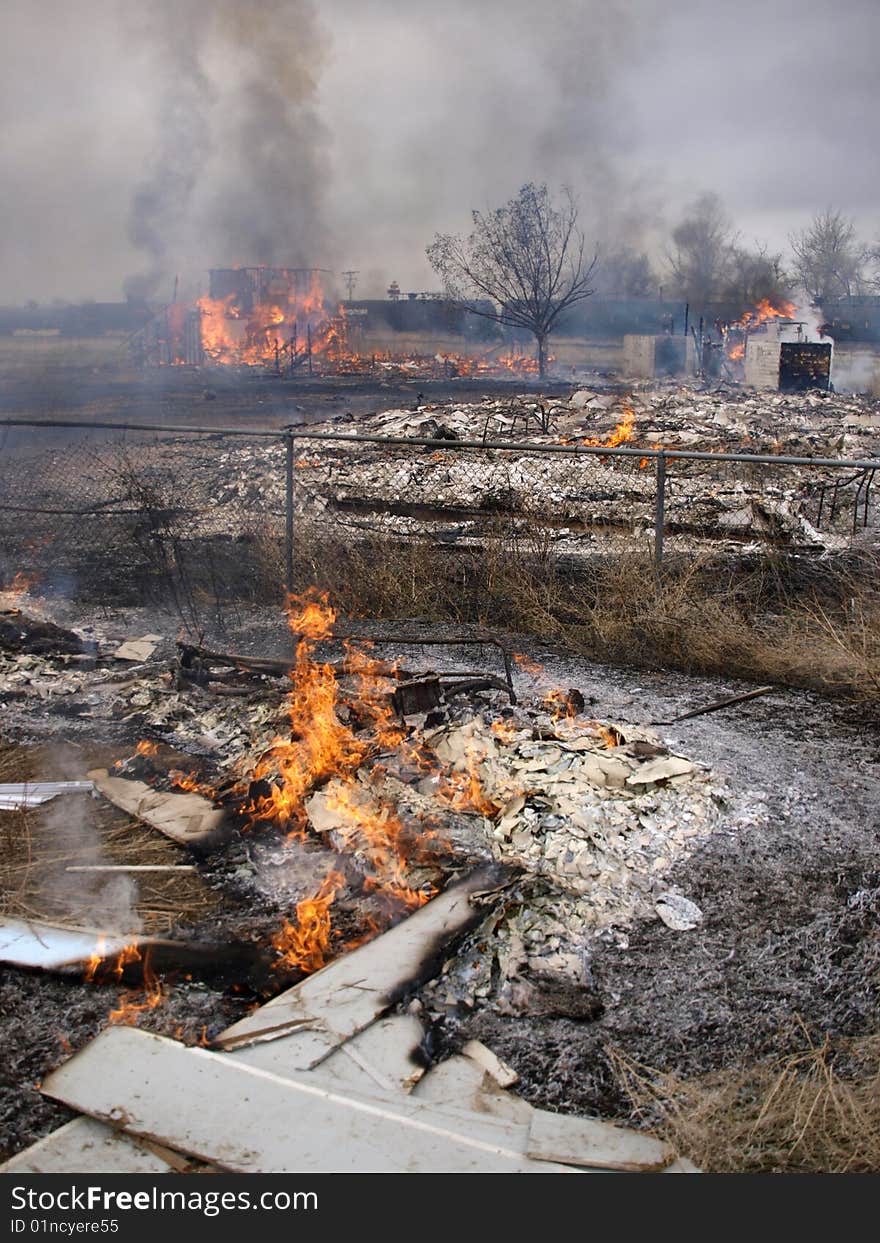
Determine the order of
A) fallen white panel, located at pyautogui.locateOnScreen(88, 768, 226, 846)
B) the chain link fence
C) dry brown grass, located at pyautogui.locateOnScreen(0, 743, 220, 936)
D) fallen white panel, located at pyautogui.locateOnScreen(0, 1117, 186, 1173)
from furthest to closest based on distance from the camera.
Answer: the chain link fence
fallen white panel, located at pyautogui.locateOnScreen(88, 768, 226, 846)
dry brown grass, located at pyautogui.locateOnScreen(0, 743, 220, 936)
fallen white panel, located at pyautogui.locateOnScreen(0, 1117, 186, 1173)

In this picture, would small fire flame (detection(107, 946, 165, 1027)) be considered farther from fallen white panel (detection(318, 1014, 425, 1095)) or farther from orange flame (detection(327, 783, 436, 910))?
orange flame (detection(327, 783, 436, 910))

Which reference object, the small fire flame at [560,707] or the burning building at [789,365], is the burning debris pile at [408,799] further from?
the burning building at [789,365]

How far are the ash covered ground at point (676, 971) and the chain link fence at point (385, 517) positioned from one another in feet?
8.38

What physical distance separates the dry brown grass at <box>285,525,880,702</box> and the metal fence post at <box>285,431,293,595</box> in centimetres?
30

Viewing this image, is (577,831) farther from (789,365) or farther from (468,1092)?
(789,365)

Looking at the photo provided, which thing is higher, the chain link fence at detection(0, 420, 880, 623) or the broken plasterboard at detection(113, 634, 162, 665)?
the chain link fence at detection(0, 420, 880, 623)

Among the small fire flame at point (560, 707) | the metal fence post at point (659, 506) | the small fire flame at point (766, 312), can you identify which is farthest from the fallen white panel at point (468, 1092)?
the small fire flame at point (766, 312)

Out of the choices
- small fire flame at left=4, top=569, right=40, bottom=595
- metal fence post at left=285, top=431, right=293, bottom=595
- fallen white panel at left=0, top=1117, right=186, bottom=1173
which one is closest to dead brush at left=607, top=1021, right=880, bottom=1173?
fallen white panel at left=0, top=1117, right=186, bottom=1173

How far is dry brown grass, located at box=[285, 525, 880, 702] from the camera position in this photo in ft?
20.4

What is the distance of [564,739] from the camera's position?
16.1ft

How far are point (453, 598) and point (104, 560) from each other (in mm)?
3638

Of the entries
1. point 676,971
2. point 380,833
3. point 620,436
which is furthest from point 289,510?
point 620,436

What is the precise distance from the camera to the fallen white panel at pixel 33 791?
438 cm

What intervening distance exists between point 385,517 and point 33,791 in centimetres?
665
